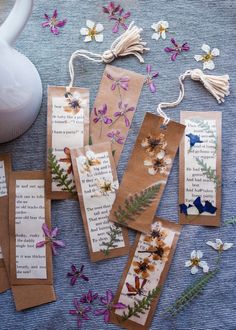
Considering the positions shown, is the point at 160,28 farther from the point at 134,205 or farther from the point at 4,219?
the point at 4,219

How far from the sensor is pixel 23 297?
0.85m

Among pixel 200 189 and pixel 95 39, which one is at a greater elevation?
pixel 95 39

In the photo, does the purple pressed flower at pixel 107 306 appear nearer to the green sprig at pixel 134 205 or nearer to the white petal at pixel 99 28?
the green sprig at pixel 134 205

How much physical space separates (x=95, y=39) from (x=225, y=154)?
35 centimetres

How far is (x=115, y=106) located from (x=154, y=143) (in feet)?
0.35

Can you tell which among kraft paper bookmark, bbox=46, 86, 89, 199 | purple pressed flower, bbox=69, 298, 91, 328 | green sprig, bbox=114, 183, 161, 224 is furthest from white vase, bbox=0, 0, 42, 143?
purple pressed flower, bbox=69, 298, 91, 328

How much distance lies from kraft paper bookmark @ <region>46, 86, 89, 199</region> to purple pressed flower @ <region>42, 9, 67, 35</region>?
124 millimetres

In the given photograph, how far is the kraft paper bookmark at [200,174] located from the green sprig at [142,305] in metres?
0.14

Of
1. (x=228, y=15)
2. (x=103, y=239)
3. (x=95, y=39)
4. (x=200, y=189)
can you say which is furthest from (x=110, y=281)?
(x=228, y=15)

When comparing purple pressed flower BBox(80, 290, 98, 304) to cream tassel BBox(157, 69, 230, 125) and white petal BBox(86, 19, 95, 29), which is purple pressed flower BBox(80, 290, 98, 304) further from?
white petal BBox(86, 19, 95, 29)

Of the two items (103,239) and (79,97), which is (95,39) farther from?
(103,239)

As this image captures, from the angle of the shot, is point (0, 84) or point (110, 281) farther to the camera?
point (110, 281)

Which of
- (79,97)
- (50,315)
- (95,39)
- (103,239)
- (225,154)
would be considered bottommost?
(50,315)

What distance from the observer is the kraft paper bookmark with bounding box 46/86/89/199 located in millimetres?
865
